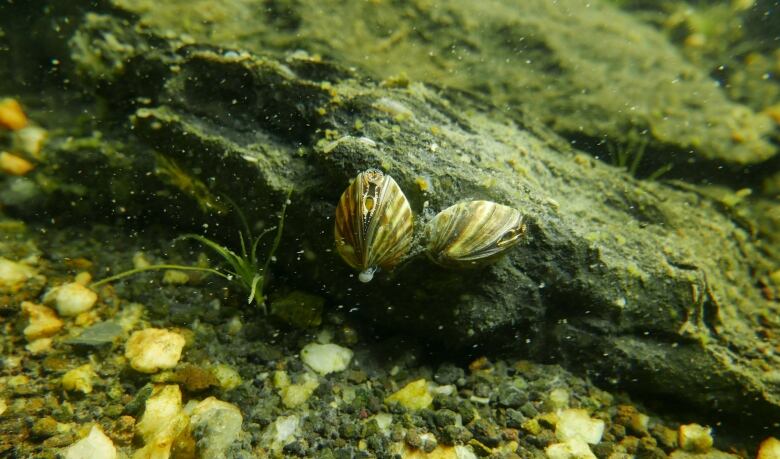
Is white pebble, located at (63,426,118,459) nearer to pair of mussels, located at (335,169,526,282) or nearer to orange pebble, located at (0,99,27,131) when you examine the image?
pair of mussels, located at (335,169,526,282)

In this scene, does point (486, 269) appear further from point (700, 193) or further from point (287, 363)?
point (700, 193)

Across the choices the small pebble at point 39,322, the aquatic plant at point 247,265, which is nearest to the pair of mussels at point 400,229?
the aquatic plant at point 247,265

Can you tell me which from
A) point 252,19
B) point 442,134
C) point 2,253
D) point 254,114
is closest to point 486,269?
point 442,134

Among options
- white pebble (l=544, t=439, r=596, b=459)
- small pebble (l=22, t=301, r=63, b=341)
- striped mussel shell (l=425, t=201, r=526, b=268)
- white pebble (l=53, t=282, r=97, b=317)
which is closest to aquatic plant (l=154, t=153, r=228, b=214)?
white pebble (l=53, t=282, r=97, b=317)

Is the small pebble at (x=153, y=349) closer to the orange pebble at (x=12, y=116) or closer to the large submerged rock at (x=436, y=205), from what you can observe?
the large submerged rock at (x=436, y=205)

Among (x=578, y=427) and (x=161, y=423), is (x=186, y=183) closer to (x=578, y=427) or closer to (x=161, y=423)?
(x=161, y=423)
